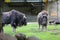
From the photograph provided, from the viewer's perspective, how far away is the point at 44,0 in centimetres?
2330

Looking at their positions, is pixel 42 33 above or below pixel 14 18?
below

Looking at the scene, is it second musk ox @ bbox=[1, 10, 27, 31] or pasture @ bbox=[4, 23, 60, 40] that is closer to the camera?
pasture @ bbox=[4, 23, 60, 40]

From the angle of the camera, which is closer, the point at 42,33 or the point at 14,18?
the point at 42,33

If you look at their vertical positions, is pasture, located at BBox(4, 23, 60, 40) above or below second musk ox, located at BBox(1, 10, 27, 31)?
below

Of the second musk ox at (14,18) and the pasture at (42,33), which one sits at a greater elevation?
the second musk ox at (14,18)

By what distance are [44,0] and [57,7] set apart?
219cm

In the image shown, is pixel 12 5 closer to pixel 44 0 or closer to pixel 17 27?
pixel 44 0

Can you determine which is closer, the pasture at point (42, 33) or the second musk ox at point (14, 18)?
the pasture at point (42, 33)

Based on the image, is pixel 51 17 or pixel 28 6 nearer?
pixel 51 17

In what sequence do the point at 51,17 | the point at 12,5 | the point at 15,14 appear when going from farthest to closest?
the point at 12,5
the point at 51,17
the point at 15,14

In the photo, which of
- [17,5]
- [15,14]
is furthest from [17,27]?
[17,5]

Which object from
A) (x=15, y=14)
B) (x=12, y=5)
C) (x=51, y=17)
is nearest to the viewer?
(x=15, y=14)

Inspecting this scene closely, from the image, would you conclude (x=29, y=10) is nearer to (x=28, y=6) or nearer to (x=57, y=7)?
(x=28, y=6)

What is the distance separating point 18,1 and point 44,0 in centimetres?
254
